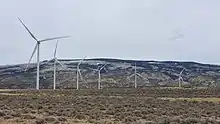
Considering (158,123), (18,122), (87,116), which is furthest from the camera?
(87,116)

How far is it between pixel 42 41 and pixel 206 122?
6782cm

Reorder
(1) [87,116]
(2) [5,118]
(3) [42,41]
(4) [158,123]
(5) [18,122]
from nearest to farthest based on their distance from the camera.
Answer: (4) [158,123] < (5) [18,122] < (2) [5,118] < (1) [87,116] < (3) [42,41]

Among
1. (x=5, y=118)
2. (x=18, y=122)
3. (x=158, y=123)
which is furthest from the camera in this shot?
(x=5, y=118)

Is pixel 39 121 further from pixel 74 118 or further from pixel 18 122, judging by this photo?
pixel 74 118

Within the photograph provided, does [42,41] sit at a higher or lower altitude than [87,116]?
higher

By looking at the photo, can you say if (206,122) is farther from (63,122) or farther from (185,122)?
(63,122)

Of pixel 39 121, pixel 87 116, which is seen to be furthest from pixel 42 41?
pixel 39 121

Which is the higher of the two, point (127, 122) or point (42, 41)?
point (42, 41)

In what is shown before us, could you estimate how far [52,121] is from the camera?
26.9 m

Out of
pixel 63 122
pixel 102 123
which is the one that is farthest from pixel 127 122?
pixel 63 122

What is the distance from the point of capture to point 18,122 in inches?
1067

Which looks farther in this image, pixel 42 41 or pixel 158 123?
pixel 42 41

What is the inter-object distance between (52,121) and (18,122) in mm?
1906

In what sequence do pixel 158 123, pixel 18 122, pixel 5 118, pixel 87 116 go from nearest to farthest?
pixel 158 123
pixel 18 122
pixel 5 118
pixel 87 116
